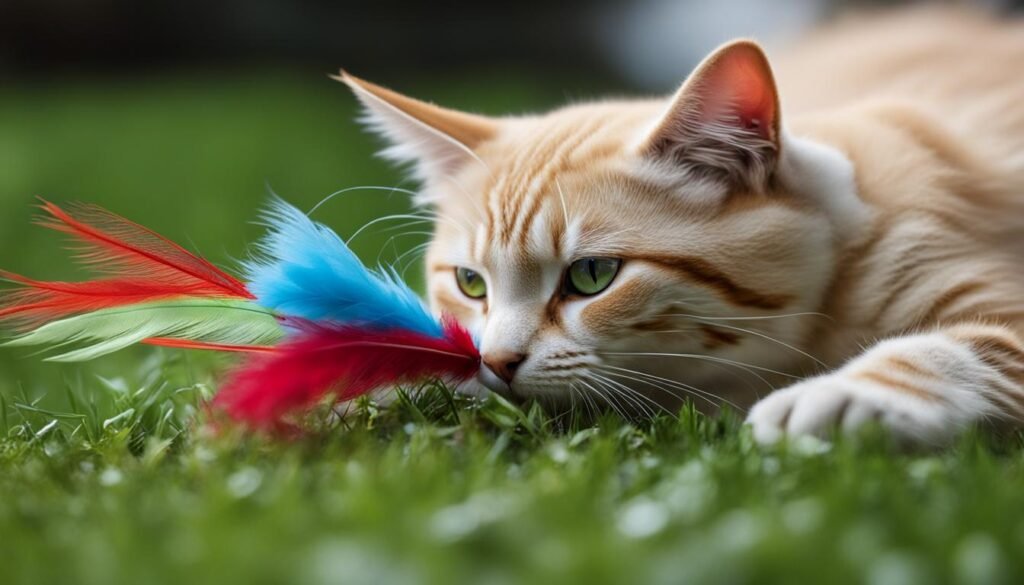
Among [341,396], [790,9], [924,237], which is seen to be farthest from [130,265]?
[790,9]

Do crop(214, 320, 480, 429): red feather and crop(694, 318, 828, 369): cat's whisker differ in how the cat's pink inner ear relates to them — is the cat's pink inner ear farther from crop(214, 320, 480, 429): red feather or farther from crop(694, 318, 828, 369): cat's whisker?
crop(214, 320, 480, 429): red feather

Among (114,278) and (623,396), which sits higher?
(114,278)

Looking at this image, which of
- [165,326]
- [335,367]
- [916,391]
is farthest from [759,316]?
[165,326]

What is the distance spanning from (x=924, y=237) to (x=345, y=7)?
616 centimetres

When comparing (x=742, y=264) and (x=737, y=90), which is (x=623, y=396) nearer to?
(x=742, y=264)

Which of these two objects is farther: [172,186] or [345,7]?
[345,7]

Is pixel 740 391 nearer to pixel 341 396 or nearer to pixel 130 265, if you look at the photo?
pixel 341 396

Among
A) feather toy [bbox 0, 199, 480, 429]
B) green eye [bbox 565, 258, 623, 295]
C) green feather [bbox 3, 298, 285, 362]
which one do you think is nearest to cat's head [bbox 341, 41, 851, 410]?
green eye [bbox 565, 258, 623, 295]

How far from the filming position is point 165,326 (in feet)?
4.66

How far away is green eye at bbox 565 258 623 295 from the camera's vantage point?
1424 millimetres

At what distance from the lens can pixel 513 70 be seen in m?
6.80

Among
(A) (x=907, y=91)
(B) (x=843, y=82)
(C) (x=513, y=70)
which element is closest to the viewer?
(A) (x=907, y=91)

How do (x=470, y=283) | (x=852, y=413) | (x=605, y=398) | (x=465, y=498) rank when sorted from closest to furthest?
1. (x=465, y=498)
2. (x=852, y=413)
3. (x=605, y=398)
4. (x=470, y=283)

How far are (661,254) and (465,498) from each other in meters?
0.54
